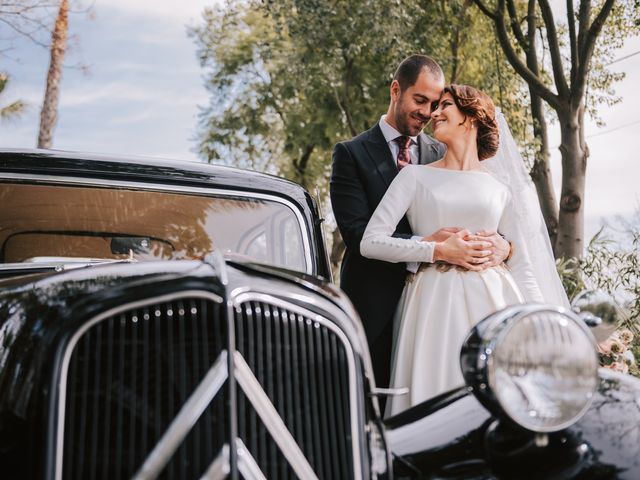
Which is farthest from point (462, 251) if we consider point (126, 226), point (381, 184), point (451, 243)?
point (126, 226)

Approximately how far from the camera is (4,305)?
87.8 inches

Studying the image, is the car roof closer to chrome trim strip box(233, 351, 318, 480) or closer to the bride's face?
the bride's face

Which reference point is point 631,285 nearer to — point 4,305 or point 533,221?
point 533,221

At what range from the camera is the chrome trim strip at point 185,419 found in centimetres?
175

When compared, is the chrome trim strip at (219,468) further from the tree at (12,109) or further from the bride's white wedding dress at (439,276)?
the tree at (12,109)

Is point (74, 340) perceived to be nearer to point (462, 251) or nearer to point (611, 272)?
point (462, 251)

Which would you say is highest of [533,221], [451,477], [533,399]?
[533,221]

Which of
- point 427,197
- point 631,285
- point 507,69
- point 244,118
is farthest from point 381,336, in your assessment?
point 244,118

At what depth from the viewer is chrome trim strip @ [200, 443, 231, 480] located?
1772 mm

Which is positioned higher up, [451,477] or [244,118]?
[244,118]

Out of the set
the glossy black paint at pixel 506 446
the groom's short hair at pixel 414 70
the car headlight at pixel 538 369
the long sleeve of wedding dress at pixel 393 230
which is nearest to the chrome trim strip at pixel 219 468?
the glossy black paint at pixel 506 446

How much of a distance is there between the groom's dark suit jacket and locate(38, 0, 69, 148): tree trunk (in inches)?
542

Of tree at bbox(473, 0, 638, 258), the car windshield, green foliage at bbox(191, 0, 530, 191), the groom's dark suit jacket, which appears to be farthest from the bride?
green foliage at bbox(191, 0, 530, 191)

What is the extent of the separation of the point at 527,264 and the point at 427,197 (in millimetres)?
544
